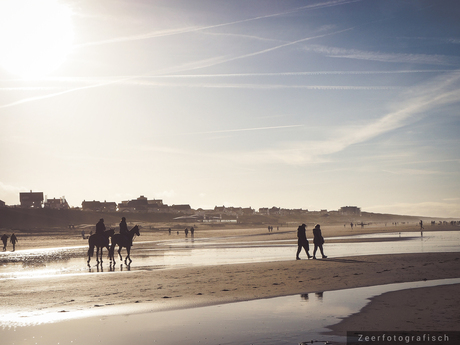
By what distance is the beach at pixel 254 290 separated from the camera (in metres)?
9.23

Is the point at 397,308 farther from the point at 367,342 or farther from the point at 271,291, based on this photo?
the point at 271,291

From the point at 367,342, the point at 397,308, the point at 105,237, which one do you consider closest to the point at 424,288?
the point at 397,308

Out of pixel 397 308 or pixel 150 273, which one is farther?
pixel 150 273

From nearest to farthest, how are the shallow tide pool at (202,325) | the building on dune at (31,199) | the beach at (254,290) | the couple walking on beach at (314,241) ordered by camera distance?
1. the shallow tide pool at (202,325)
2. the beach at (254,290)
3. the couple walking on beach at (314,241)
4. the building on dune at (31,199)

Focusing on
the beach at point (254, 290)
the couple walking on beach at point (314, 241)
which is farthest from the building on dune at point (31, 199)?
the beach at point (254, 290)

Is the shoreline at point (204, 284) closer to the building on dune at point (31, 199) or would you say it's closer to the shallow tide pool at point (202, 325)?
the shallow tide pool at point (202, 325)

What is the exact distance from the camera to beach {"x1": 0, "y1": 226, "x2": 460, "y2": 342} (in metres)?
9.23

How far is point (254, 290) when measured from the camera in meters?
13.1

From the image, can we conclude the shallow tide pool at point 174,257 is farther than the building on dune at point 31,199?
No

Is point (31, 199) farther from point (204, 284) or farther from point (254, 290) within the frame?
point (254, 290)

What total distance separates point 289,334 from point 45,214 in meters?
149

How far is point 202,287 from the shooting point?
14.0m

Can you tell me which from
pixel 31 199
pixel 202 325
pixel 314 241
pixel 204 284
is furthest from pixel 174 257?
pixel 31 199

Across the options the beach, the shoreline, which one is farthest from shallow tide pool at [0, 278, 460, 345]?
the shoreline
